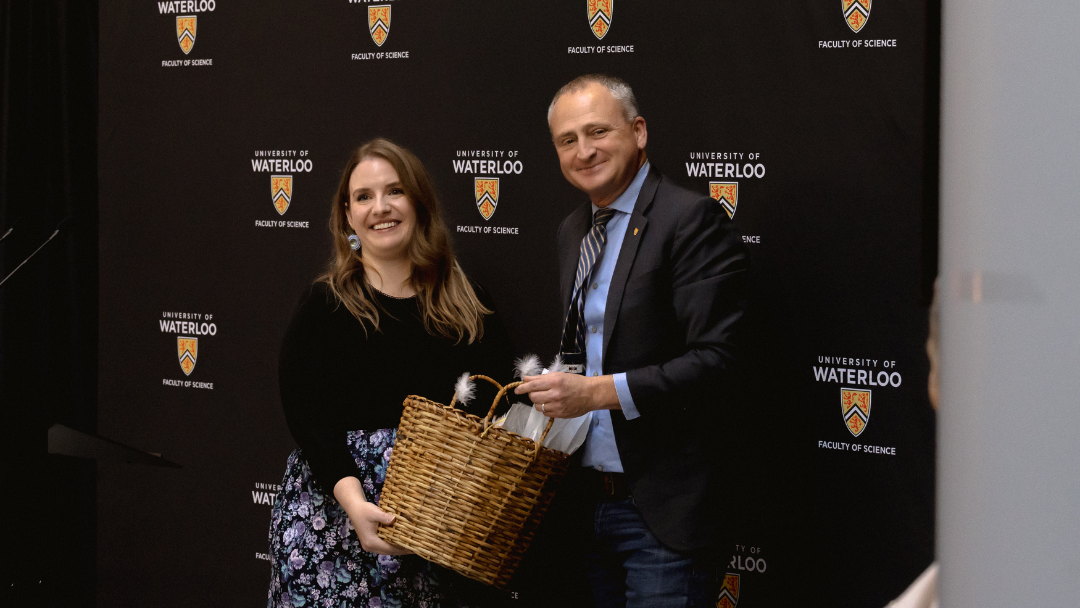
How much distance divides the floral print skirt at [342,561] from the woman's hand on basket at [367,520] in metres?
0.10

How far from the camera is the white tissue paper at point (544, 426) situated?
2.13m

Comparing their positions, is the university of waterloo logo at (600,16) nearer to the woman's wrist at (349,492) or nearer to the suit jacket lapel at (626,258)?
the suit jacket lapel at (626,258)

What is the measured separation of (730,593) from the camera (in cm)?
281

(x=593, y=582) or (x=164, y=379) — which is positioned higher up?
(x=164, y=379)

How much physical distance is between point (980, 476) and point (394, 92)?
10.3 ft

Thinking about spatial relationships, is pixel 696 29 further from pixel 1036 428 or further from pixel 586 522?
pixel 1036 428

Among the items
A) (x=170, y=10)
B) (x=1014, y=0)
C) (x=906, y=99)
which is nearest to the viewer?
(x=1014, y=0)

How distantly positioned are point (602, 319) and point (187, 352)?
2231 millimetres

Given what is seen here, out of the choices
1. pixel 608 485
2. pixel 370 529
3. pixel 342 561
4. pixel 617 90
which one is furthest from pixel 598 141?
pixel 342 561

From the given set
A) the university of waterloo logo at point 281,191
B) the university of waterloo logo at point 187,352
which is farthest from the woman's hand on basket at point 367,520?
the university of waterloo logo at point 187,352

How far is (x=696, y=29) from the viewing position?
282 centimetres

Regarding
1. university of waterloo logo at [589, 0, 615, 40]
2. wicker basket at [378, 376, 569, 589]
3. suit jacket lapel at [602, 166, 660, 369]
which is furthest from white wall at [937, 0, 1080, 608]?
university of waterloo logo at [589, 0, 615, 40]

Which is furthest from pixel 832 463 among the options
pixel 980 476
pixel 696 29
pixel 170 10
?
pixel 170 10

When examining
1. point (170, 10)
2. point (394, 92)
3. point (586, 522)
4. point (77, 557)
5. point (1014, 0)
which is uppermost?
point (170, 10)
